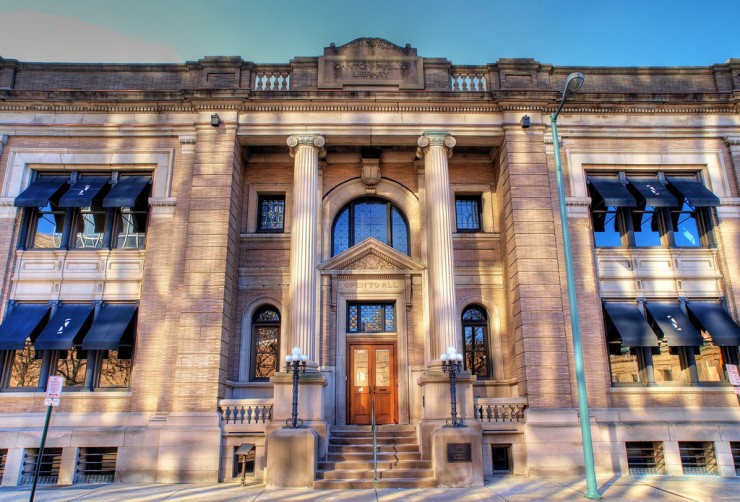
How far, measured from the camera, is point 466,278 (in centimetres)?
1895

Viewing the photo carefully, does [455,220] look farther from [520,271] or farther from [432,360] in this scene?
[432,360]

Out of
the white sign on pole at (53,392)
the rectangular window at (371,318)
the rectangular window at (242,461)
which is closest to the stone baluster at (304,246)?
the rectangular window at (371,318)

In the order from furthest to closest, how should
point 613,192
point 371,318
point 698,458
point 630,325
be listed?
point 371,318, point 613,192, point 630,325, point 698,458

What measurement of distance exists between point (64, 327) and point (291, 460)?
817 cm

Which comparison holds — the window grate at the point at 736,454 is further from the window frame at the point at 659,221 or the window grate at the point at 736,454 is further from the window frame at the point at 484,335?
the window frame at the point at 484,335

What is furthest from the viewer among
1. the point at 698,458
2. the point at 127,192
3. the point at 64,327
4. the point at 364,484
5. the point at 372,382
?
the point at 372,382

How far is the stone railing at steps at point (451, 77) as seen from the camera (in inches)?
747

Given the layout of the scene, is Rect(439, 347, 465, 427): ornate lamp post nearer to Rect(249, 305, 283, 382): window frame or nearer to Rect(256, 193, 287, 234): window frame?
Rect(249, 305, 283, 382): window frame

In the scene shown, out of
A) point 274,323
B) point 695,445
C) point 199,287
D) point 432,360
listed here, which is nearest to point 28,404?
point 199,287

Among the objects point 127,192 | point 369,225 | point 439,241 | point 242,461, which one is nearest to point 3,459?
point 242,461

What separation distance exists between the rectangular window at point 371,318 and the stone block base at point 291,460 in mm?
5296

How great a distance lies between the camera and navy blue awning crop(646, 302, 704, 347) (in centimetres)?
1650

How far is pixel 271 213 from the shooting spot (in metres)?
Result: 20.0

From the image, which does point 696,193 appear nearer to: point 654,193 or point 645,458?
point 654,193
